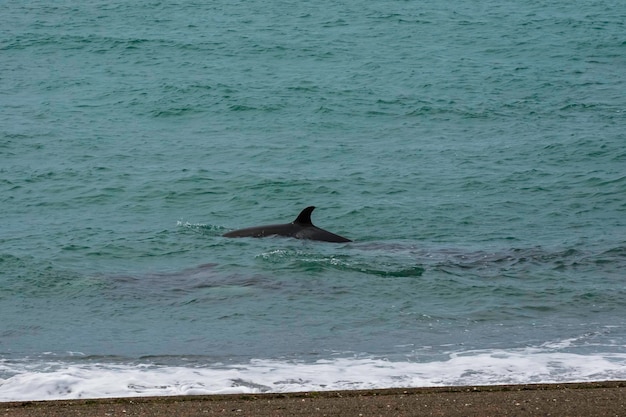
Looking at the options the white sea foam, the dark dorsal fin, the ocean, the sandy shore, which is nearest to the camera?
the sandy shore

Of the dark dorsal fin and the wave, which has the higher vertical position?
the wave

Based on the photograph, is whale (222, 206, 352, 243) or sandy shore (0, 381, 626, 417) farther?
whale (222, 206, 352, 243)

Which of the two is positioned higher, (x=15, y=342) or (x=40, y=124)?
(x=15, y=342)

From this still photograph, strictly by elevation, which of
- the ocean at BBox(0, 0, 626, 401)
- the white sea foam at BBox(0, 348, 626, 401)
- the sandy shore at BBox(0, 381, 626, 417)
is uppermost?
the sandy shore at BBox(0, 381, 626, 417)

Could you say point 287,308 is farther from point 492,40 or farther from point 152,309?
point 492,40

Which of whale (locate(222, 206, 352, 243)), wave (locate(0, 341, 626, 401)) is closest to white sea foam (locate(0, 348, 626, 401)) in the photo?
wave (locate(0, 341, 626, 401))

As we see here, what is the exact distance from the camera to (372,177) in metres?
25.8

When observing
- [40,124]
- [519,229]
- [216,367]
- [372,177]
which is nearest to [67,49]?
[40,124]

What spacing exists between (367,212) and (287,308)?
7.80 m

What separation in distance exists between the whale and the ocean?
325 mm

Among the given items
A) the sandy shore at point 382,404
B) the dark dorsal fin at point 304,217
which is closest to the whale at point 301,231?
the dark dorsal fin at point 304,217

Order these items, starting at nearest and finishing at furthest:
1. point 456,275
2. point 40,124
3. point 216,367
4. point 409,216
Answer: point 216,367
point 456,275
point 409,216
point 40,124

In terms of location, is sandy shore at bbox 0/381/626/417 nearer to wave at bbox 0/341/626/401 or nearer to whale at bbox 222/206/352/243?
wave at bbox 0/341/626/401

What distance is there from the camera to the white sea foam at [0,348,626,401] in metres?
11.0
